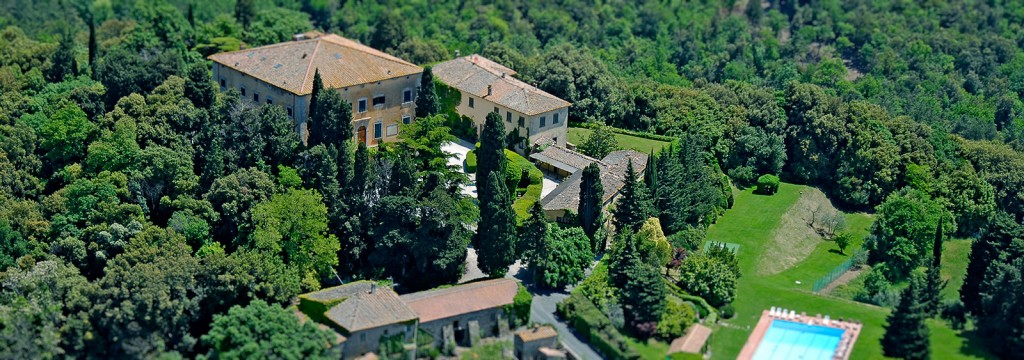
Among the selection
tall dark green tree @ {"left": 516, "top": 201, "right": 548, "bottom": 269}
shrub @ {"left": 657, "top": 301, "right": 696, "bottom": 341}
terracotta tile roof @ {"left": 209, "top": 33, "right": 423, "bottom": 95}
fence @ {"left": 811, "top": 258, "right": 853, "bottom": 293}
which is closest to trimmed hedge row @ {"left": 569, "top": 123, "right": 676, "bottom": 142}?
terracotta tile roof @ {"left": 209, "top": 33, "right": 423, "bottom": 95}

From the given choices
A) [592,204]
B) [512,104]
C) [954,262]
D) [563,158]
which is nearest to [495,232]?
[592,204]

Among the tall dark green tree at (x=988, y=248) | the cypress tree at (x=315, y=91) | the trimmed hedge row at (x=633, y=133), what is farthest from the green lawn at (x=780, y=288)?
the cypress tree at (x=315, y=91)

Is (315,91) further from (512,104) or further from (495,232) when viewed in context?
(495,232)

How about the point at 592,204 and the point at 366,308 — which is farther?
the point at 592,204

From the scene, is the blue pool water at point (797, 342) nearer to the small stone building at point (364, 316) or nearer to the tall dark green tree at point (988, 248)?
the tall dark green tree at point (988, 248)

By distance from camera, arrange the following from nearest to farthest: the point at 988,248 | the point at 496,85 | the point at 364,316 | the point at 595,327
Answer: the point at 364,316 → the point at 595,327 → the point at 988,248 → the point at 496,85

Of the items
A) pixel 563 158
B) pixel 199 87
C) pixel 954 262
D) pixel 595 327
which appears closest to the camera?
pixel 595 327

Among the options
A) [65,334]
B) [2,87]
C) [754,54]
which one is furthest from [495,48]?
[65,334]

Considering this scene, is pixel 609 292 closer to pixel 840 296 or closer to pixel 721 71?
pixel 840 296

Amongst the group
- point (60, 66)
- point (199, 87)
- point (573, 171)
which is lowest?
point (573, 171)
